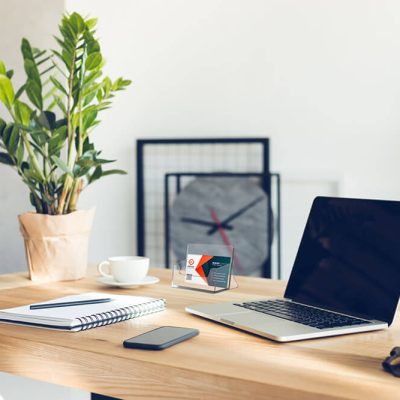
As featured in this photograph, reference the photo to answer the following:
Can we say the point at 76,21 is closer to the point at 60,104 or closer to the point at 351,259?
the point at 60,104

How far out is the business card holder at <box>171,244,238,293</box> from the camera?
1.42 metres

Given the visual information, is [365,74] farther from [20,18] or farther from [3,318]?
[3,318]

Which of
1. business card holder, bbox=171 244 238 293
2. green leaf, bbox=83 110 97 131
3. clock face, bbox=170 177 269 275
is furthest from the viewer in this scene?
clock face, bbox=170 177 269 275

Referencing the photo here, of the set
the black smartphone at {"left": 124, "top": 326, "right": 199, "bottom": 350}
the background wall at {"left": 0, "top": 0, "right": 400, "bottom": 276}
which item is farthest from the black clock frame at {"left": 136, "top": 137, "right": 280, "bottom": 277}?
the black smartphone at {"left": 124, "top": 326, "right": 199, "bottom": 350}

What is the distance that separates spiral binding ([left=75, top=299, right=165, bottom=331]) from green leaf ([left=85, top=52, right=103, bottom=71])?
64cm

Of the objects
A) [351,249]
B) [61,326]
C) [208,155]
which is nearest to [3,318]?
[61,326]

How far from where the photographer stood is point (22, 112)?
1.62 metres

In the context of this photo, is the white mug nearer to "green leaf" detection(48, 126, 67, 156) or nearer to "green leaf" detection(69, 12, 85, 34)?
Result: "green leaf" detection(48, 126, 67, 156)

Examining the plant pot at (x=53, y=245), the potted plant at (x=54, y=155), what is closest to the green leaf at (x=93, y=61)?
the potted plant at (x=54, y=155)

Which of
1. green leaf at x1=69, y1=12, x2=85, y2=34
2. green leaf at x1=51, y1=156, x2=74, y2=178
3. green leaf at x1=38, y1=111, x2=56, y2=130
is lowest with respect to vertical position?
green leaf at x1=51, y1=156, x2=74, y2=178

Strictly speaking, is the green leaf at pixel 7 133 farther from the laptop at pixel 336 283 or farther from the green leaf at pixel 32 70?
the laptop at pixel 336 283

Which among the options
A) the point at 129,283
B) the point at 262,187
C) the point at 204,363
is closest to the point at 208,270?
the point at 129,283

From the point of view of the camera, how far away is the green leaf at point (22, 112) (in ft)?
5.26

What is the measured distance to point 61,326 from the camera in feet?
3.62
